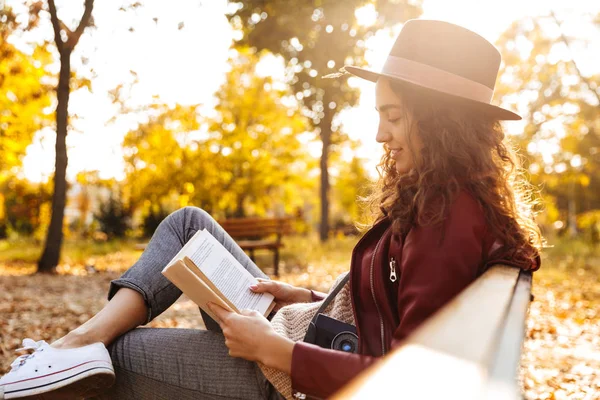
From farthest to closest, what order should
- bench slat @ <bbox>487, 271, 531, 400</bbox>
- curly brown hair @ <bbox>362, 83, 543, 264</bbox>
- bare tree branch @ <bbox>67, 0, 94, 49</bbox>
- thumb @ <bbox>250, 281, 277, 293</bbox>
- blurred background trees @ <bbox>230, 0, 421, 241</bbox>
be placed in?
1. blurred background trees @ <bbox>230, 0, 421, 241</bbox>
2. bare tree branch @ <bbox>67, 0, 94, 49</bbox>
3. thumb @ <bbox>250, 281, 277, 293</bbox>
4. curly brown hair @ <bbox>362, 83, 543, 264</bbox>
5. bench slat @ <bbox>487, 271, 531, 400</bbox>

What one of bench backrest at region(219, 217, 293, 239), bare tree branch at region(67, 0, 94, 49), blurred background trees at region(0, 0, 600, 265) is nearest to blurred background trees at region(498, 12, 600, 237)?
blurred background trees at region(0, 0, 600, 265)

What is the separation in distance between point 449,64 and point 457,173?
36 centimetres

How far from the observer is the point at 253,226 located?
1089cm

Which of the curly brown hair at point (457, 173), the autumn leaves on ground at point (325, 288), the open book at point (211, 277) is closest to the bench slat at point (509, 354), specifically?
the autumn leaves on ground at point (325, 288)

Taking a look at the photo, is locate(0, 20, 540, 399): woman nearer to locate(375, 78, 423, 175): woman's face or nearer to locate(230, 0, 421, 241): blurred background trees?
locate(375, 78, 423, 175): woman's face

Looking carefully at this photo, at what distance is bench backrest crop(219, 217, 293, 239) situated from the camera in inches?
424

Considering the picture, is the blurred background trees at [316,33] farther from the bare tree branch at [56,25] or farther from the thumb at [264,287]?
the thumb at [264,287]

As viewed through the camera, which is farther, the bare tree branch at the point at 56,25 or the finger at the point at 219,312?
the bare tree branch at the point at 56,25

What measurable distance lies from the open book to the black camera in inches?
10.6

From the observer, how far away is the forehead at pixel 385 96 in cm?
188

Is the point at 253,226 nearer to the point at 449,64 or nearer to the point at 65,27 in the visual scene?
the point at 65,27

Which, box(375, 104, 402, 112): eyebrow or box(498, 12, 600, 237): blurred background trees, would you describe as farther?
box(498, 12, 600, 237): blurred background trees

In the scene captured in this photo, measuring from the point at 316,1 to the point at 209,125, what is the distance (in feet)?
22.0

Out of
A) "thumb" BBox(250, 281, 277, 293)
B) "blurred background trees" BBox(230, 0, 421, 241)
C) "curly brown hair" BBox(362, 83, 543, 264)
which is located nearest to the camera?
"curly brown hair" BBox(362, 83, 543, 264)
